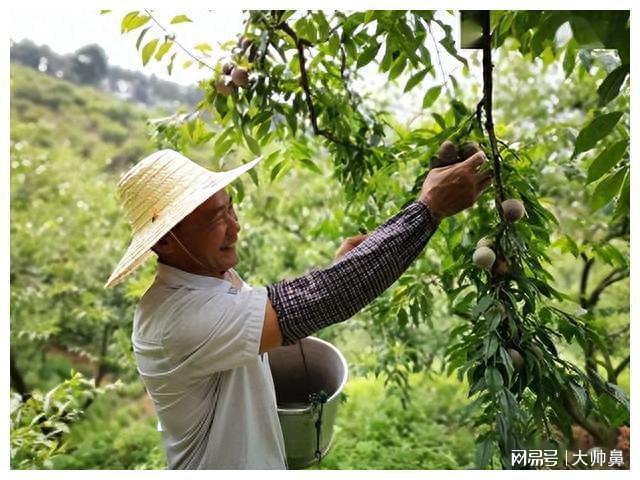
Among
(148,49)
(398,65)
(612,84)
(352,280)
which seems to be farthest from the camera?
(148,49)

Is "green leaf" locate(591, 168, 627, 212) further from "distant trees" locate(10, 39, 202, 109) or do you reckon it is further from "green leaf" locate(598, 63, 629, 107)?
"distant trees" locate(10, 39, 202, 109)

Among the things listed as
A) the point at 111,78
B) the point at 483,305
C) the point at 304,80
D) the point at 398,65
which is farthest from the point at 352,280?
the point at 111,78

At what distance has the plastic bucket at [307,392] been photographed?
0.95 m

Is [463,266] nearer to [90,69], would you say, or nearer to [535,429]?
[535,429]

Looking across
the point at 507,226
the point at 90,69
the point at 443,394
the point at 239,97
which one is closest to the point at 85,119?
the point at 90,69

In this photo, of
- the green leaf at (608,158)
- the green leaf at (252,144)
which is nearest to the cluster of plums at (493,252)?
the green leaf at (608,158)

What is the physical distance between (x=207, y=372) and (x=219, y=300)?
0.10 metres

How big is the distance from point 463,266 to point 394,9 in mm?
374

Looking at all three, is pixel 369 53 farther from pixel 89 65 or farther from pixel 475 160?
pixel 89 65

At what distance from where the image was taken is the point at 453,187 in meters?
0.78

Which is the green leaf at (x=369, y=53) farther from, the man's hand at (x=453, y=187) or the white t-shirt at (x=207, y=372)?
the white t-shirt at (x=207, y=372)

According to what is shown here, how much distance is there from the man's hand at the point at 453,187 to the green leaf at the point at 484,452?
26 cm

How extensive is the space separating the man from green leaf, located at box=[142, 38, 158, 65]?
11.5 inches

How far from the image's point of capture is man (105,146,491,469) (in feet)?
2.45
